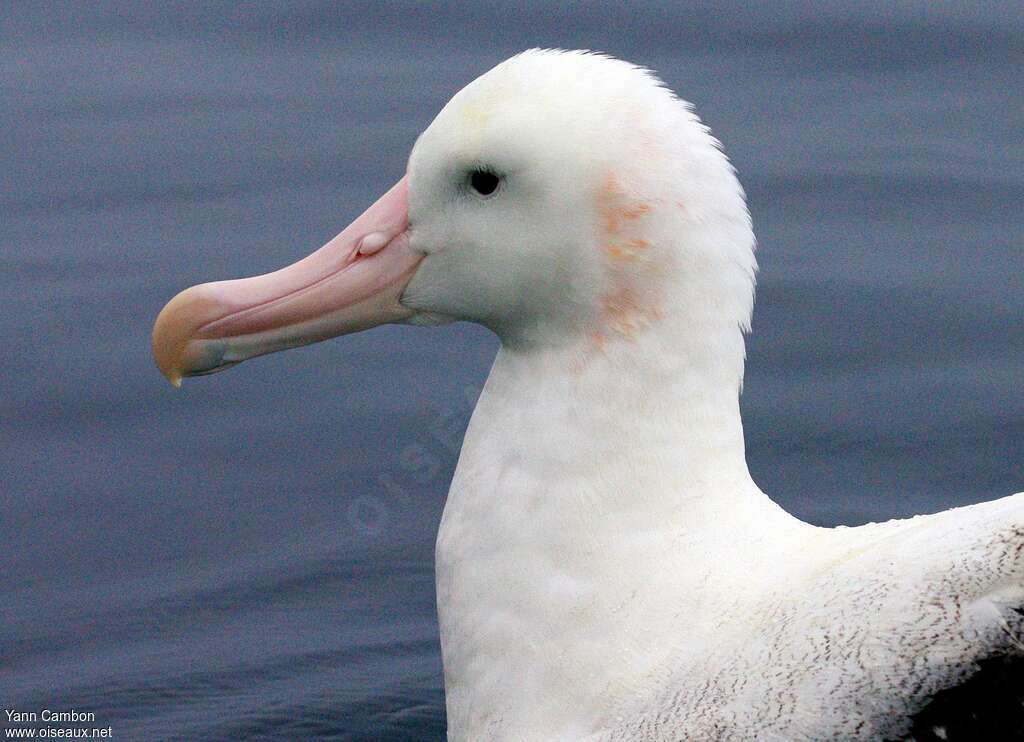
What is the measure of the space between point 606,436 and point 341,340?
3598 mm

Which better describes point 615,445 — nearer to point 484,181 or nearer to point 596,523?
point 596,523

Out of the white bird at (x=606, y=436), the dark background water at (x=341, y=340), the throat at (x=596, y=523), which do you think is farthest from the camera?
the dark background water at (x=341, y=340)

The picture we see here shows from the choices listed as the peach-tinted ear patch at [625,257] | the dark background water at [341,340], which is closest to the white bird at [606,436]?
the peach-tinted ear patch at [625,257]

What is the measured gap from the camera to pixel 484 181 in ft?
13.7

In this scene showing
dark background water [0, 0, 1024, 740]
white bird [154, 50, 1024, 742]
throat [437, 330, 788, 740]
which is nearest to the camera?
white bird [154, 50, 1024, 742]

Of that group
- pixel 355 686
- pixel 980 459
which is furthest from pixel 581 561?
pixel 980 459

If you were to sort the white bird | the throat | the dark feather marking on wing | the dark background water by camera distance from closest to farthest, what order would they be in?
the dark feather marking on wing → the white bird → the throat → the dark background water

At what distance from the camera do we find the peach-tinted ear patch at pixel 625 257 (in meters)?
4.02

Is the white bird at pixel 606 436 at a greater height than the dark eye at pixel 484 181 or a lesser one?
lesser

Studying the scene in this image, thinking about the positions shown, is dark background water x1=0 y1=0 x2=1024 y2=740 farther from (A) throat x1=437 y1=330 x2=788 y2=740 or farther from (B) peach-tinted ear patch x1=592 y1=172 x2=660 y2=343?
(B) peach-tinted ear patch x1=592 y1=172 x2=660 y2=343

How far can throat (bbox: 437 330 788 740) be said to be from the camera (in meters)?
4.11

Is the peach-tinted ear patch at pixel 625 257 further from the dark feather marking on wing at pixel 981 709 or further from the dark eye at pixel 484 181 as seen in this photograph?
the dark feather marking on wing at pixel 981 709

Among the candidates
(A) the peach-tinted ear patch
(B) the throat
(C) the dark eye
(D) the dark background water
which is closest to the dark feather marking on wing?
(B) the throat

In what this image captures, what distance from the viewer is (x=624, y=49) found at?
874 cm
